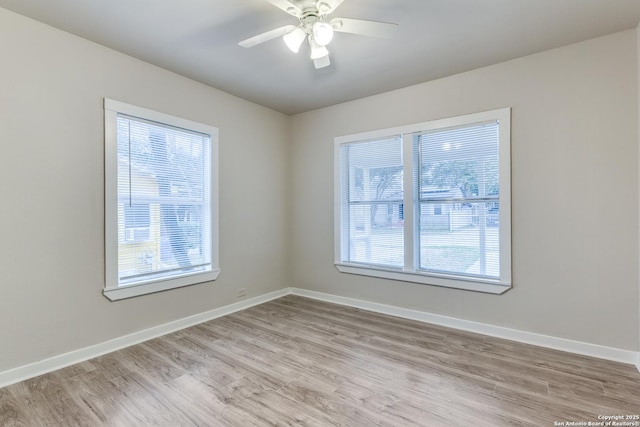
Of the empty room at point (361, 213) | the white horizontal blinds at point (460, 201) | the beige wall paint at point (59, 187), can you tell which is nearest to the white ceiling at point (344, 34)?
the empty room at point (361, 213)

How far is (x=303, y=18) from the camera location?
6.76 ft

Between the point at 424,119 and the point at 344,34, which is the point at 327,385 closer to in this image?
the point at 344,34

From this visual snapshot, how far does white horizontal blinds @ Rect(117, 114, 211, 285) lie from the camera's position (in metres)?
2.92

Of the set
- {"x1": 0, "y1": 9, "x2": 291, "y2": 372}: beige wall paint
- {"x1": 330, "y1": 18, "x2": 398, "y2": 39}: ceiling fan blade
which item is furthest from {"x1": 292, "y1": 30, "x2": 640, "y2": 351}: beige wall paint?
{"x1": 0, "y1": 9, "x2": 291, "y2": 372}: beige wall paint

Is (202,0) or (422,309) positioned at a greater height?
(202,0)

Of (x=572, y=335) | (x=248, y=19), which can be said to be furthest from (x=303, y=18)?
(x=572, y=335)

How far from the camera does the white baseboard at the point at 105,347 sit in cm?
229

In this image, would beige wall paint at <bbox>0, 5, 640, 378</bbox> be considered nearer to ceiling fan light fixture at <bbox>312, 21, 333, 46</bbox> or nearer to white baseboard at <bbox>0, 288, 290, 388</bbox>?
white baseboard at <bbox>0, 288, 290, 388</bbox>

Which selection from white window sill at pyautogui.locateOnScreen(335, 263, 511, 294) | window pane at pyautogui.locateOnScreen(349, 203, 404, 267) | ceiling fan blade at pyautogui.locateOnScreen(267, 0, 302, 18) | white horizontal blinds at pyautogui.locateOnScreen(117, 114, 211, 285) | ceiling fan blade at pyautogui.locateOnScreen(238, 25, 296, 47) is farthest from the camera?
window pane at pyautogui.locateOnScreen(349, 203, 404, 267)

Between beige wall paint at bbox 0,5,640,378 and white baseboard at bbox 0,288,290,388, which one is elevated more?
beige wall paint at bbox 0,5,640,378

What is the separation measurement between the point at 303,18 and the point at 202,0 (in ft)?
2.40

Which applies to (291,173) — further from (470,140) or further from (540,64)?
(540,64)

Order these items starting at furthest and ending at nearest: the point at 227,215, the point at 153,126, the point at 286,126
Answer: the point at 286,126 < the point at 227,215 < the point at 153,126

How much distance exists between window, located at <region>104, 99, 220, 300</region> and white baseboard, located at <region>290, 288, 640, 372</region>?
196 cm
